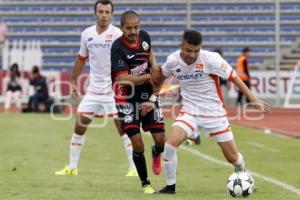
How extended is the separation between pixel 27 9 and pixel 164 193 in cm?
3070

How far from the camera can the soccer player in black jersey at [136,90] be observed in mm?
10023

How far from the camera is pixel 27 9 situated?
129ft

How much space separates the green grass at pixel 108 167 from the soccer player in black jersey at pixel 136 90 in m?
0.54

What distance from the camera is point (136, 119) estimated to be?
10188 mm

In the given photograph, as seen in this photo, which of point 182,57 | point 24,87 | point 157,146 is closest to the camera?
point 182,57

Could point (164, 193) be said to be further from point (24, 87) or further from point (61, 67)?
point (61, 67)

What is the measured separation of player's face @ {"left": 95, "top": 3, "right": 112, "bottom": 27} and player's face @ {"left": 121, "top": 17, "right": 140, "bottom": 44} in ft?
5.52

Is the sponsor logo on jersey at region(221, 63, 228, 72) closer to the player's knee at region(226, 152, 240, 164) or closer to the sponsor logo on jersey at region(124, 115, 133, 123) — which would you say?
the player's knee at region(226, 152, 240, 164)

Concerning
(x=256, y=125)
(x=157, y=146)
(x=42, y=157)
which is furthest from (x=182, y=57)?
(x=256, y=125)

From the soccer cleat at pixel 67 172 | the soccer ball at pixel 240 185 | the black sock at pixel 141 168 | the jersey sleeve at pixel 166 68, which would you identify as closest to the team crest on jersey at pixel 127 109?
the black sock at pixel 141 168

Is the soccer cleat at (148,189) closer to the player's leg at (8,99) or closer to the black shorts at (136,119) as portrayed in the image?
the black shorts at (136,119)

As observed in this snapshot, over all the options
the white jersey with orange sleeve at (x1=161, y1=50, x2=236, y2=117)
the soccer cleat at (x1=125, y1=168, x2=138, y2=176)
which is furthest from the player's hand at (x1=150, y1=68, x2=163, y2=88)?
the soccer cleat at (x1=125, y1=168, x2=138, y2=176)

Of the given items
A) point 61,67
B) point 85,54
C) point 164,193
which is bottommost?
point 61,67

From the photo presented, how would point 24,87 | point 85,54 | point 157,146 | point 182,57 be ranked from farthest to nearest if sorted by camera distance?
point 24,87 → point 85,54 → point 157,146 → point 182,57
